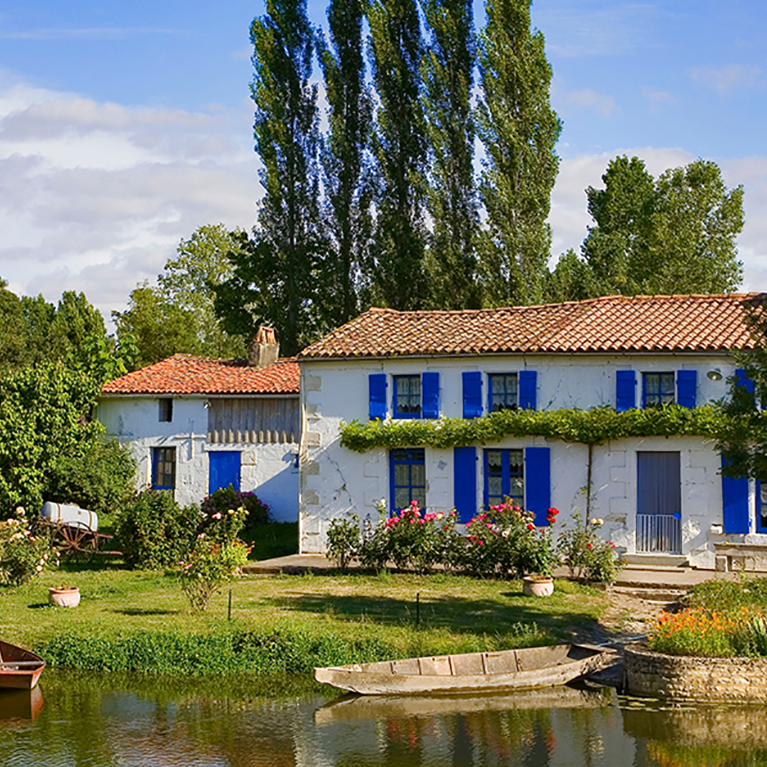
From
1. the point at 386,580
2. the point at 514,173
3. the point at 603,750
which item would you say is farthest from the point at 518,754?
the point at 514,173

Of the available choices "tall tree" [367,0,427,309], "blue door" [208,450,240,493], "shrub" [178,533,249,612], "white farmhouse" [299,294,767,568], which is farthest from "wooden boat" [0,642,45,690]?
"tall tree" [367,0,427,309]

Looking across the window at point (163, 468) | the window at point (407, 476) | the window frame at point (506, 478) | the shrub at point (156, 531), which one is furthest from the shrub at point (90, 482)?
the window frame at point (506, 478)

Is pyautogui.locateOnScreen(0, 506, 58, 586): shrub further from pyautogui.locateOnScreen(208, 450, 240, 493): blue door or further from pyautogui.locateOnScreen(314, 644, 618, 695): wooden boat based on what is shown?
pyautogui.locateOnScreen(208, 450, 240, 493): blue door

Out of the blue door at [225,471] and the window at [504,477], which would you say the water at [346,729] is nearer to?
the window at [504,477]

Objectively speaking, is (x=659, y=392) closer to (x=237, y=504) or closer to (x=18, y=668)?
(x=237, y=504)

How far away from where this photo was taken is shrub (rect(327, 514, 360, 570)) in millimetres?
23250

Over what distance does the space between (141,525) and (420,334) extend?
8585 mm

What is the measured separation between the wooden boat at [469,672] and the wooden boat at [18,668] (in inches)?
158

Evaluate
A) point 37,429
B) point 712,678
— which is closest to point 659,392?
point 712,678

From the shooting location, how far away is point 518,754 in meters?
11.7

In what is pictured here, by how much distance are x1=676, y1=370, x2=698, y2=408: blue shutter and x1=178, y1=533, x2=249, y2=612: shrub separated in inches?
425

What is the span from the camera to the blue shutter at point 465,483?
2434cm

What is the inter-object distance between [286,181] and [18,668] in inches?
1128

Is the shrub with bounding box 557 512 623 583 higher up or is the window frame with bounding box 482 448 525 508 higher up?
the window frame with bounding box 482 448 525 508
